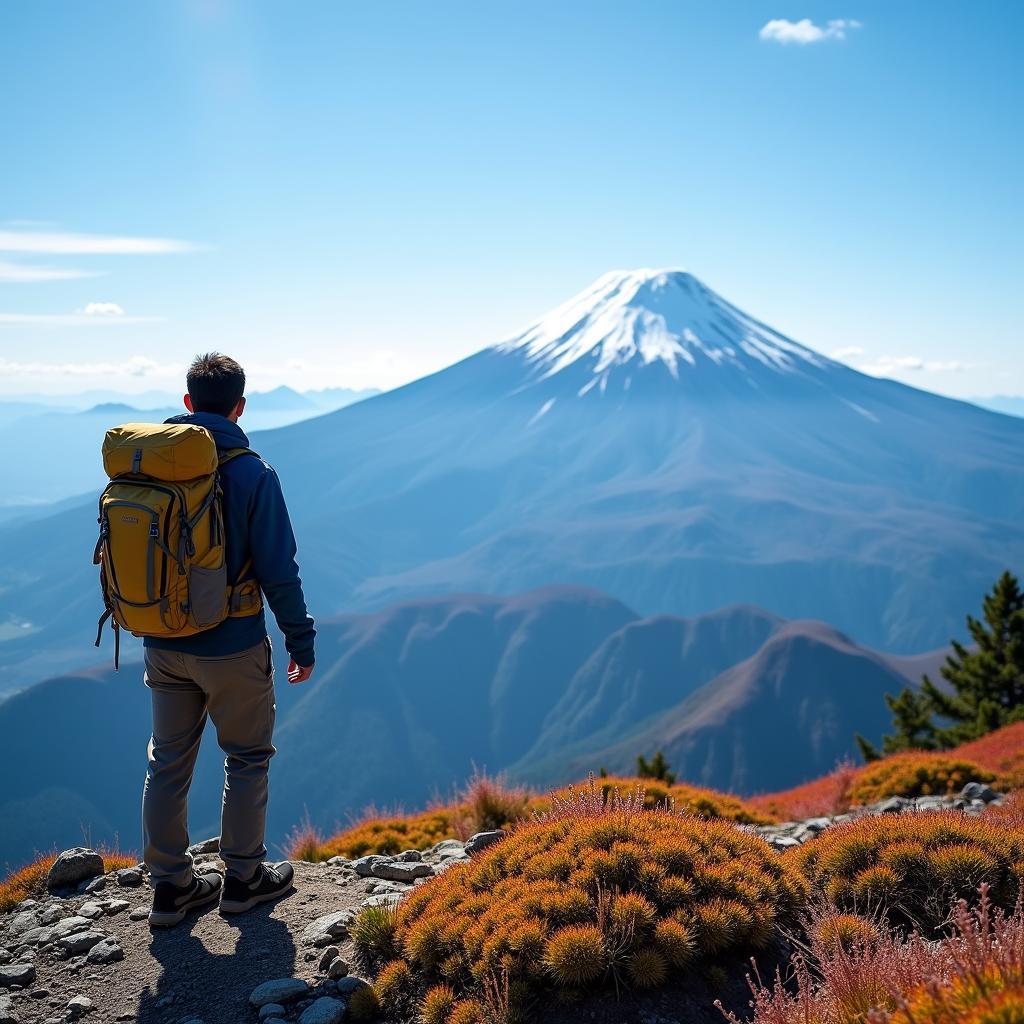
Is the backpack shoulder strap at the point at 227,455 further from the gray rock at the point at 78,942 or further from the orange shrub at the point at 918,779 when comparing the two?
the orange shrub at the point at 918,779

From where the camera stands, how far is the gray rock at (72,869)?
595cm

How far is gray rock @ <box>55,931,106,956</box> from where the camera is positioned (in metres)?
4.84

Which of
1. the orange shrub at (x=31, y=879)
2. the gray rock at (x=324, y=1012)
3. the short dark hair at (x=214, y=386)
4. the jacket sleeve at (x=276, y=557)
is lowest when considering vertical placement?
the orange shrub at (x=31, y=879)

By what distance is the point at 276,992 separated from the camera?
409 centimetres

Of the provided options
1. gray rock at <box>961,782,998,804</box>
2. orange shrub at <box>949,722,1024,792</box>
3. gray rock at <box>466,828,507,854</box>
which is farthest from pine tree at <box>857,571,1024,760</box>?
gray rock at <box>466,828,507,854</box>

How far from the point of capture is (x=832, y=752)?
441 feet

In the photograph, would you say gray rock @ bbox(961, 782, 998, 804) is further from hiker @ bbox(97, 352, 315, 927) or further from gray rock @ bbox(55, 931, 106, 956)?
gray rock @ bbox(55, 931, 106, 956)

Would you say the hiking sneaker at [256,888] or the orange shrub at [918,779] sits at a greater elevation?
the hiking sneaker at [256,888]

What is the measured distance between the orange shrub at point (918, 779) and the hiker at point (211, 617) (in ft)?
29.6

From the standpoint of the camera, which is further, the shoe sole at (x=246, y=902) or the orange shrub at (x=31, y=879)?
the orange shrub at (x=31, y=879)

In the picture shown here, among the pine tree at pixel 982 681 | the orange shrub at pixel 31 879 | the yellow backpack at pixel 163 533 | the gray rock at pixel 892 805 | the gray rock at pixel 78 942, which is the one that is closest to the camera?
the yellow backpack at pixel 163 533

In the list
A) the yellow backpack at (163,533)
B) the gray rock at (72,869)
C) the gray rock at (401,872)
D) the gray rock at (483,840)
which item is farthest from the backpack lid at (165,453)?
the gray rock at (483,840)

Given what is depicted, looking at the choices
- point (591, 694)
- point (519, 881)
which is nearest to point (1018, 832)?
point (519, 881)

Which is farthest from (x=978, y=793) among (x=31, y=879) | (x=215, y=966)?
(x=31, y=879)
